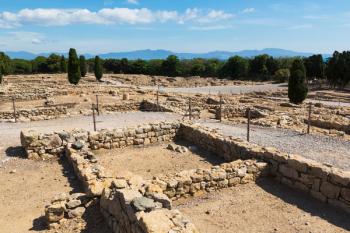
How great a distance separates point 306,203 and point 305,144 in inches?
214

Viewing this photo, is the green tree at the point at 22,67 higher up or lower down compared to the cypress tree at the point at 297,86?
higher up

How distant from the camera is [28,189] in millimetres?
11398

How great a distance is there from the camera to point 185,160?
46.6 ft

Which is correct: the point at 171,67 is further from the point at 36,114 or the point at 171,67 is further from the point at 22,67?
the point at 36,114

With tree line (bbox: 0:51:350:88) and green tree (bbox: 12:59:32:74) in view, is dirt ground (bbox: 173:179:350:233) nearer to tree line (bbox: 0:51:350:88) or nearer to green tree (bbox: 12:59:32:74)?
tree line (bbox: 0:51:350:88)

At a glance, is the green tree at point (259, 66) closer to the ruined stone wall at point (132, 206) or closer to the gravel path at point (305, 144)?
the gravel path at point (305, 144)

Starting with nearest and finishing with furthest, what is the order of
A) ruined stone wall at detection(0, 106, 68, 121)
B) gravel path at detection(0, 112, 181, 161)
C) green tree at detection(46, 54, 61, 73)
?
gravel path at detection(0, 112, 181, 161), ruined stone wall at detection(0, 106, 68, 121), green tree at detection(46, 54, 61, 73)

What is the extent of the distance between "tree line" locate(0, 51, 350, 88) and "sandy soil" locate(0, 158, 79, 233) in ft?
161

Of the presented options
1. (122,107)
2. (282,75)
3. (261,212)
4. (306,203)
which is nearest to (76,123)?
(122,107)

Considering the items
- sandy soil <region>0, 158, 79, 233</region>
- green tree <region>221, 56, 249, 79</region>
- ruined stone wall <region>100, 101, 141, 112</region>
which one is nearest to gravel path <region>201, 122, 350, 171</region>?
sandy soil <region>0, 158, 79, 233</region>

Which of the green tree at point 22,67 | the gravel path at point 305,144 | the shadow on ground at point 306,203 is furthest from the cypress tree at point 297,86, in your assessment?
the green tree at point 22,67

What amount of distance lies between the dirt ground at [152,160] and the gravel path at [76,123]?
4736 millimetres

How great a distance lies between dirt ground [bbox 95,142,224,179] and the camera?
13.3 meters

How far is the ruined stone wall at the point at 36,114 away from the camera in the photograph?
22.8 m
